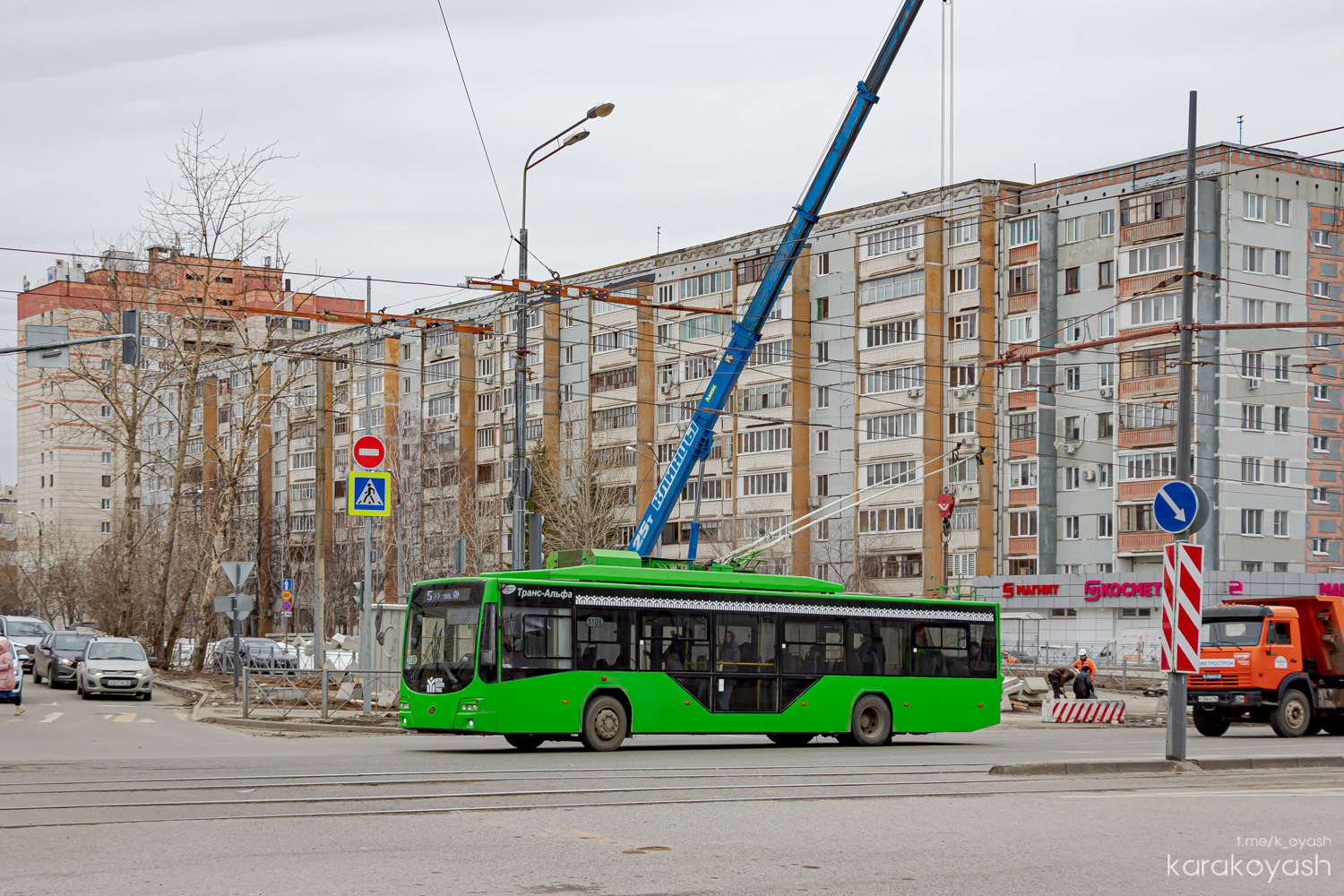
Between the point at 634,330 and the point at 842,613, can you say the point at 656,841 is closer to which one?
the point at 842,613

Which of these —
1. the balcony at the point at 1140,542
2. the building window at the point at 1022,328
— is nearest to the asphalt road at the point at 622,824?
the balcony at the point at 1140,542

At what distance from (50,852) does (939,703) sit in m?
17.8

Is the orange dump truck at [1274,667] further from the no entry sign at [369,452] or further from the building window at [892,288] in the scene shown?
the building window at [892,288]

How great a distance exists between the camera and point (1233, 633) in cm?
2770

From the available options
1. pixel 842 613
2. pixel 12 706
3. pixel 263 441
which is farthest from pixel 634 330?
pixel 842 613

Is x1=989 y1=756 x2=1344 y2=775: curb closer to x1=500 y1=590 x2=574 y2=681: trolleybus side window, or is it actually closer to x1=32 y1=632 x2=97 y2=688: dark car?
x1=500 y1=590 x2=574 y2=681: trolleybus side window

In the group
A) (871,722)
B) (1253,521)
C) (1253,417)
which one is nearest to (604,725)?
(871,722)

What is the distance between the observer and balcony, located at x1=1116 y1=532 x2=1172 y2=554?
64750mm

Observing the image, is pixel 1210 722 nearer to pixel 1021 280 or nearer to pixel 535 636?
pixel 535 636

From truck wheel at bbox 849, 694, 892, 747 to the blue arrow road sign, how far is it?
26.0ft

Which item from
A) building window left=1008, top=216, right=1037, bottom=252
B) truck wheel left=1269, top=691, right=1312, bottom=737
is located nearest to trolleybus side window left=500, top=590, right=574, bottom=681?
truck wheel left=1269, top=691, right=1312, bottom=737

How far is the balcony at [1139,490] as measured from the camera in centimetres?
6506

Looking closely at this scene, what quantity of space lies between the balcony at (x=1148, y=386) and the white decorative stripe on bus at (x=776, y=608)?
139 feet

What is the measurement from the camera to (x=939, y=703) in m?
25.2
